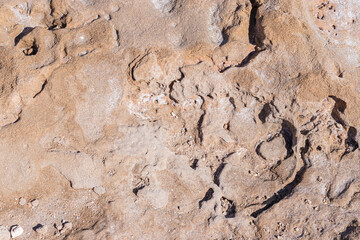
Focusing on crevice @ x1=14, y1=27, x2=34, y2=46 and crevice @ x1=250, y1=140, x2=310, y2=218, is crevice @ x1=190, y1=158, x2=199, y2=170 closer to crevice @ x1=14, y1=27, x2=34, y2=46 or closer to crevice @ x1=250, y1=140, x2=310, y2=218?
crevice @ x1=250, y1=140, x2=310, y2=218

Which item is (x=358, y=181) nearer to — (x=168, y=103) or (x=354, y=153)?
(x=354, y=153)

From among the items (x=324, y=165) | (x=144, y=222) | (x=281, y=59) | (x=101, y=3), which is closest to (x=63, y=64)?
(x=101, y=3)

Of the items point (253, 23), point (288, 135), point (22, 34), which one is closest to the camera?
point (288, 135)

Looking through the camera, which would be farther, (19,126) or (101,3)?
(101,3)

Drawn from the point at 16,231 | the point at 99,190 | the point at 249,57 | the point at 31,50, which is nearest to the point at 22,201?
the point at 16,231

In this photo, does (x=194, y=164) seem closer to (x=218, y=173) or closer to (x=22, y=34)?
(x=218, y=173)

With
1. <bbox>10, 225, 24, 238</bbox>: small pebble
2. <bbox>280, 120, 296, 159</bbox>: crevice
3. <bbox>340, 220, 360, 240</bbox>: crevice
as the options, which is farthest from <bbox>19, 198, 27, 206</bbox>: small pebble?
<bbox>340, 220, 360, 240</bbox>: crevice
